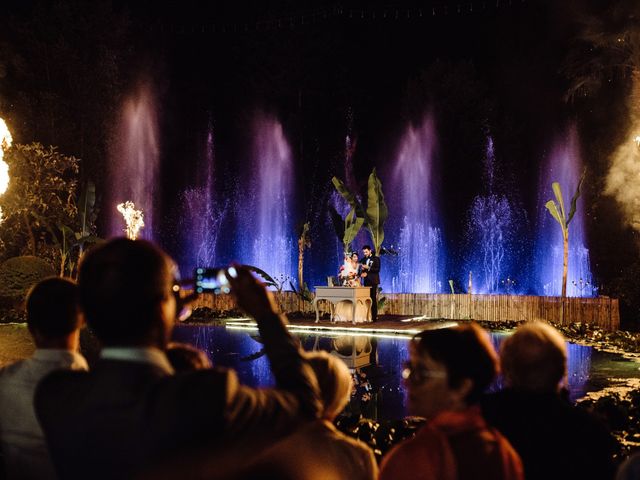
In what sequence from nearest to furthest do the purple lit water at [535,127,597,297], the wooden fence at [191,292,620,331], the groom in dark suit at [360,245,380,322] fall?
the groom in dark suit at [360,245,380,322]
the wooden fence at [191,292,620,331]
the purple lit water at [535,127,597,297]

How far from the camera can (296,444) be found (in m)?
2.03

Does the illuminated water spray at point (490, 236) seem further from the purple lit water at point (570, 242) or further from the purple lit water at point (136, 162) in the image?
the purple lit water at point (136, 162)

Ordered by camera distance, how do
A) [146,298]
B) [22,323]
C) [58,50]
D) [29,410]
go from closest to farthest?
[146,298], [29,410], [22,323], [58,50]

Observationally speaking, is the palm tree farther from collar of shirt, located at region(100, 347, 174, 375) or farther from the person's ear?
collar of shirt, located at region(100, 347, 174, 375)

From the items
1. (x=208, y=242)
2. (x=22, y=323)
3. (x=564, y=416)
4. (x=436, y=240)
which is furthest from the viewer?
(x=208, y=242)

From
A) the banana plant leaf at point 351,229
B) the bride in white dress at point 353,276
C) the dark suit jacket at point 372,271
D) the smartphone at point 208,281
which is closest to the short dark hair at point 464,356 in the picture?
the smartphone at point 208,281

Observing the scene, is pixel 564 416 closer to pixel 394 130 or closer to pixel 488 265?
pixel 488 265

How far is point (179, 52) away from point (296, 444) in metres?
39.8

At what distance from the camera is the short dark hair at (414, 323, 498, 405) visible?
224cm

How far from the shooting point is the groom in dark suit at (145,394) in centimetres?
158

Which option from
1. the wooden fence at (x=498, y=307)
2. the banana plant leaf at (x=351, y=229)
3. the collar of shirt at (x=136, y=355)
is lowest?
the wooden fence at (x=498, y=307)

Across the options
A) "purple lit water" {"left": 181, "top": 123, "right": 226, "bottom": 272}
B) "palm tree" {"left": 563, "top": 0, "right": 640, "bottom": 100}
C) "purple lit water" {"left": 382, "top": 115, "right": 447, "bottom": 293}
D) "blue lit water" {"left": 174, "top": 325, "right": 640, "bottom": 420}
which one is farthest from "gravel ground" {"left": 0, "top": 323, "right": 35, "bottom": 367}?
"palm tree" {"left": 563, "top": 0, "right": 640, "bottom": 100}

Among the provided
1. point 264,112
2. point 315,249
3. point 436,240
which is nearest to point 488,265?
point 436,240

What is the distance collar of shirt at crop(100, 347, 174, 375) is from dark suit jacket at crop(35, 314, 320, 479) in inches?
0.6
